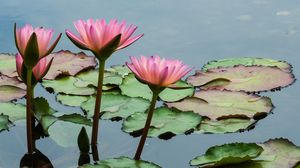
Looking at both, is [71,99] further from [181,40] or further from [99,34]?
[181,40]

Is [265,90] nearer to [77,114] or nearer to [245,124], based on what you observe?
[245,124]

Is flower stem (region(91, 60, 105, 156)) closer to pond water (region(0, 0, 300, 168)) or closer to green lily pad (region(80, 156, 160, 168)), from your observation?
pond water (region(0, 0, 300, 168))

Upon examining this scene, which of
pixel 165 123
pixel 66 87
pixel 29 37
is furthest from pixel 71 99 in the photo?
pixel 29 37

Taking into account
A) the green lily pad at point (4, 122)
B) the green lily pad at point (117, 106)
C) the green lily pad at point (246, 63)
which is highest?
the green lily pad at point (246, 63)

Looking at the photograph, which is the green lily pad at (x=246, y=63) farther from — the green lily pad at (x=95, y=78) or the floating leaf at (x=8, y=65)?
the floating leaf at (x=8, y=65)

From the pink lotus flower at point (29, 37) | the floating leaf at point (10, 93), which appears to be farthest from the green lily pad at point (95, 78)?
the pink lotus flower at point (29, 37)

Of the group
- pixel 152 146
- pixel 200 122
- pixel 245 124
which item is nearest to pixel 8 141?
pixel 152 146
